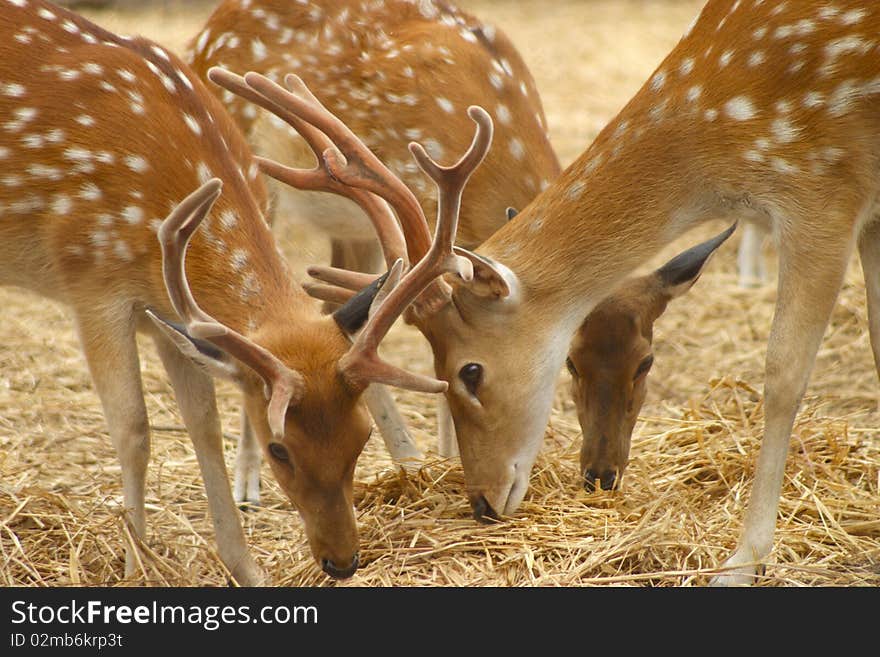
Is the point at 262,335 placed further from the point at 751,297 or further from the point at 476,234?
the point at 751,297

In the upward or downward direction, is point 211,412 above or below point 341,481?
below

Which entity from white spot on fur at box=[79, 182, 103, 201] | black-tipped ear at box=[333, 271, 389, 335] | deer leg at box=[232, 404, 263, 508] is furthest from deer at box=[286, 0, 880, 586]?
deer leg at box=[232, 404, 263, 508]

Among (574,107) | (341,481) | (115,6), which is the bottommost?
(115,6)

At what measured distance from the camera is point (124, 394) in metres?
4.08

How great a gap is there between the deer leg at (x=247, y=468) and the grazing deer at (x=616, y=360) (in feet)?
4.65

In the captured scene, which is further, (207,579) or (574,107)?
(574,107)

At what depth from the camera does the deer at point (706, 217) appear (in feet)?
12.5

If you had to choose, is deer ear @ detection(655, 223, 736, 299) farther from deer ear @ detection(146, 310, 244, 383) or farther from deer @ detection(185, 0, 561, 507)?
deer ear @ detection(146, 310, 244, 383)

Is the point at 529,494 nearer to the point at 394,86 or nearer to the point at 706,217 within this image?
the point at 706,217

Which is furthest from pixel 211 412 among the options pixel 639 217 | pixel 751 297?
pixel 751 297

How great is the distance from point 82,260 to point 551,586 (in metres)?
1.78

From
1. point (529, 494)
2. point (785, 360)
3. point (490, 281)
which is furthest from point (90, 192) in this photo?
point (785, 360)

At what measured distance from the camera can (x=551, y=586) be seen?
391 centimetres

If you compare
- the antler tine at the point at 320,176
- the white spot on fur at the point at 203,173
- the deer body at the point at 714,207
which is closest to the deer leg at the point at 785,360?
the deer body at the point at 714,207
